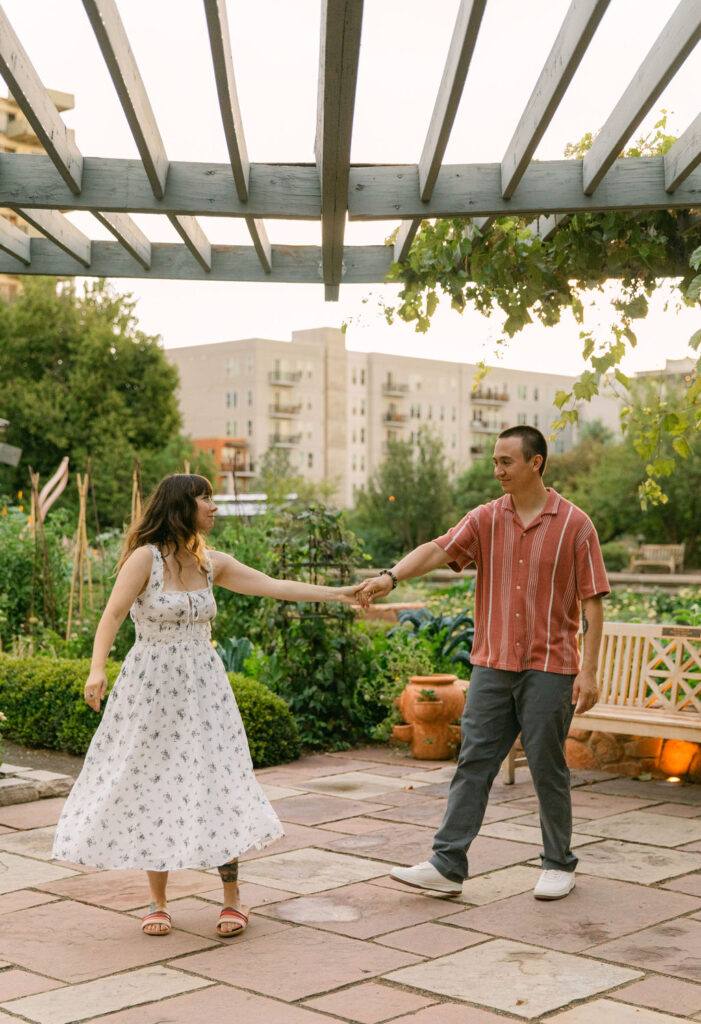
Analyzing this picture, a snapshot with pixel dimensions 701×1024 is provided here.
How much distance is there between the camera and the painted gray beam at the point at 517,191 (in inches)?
193

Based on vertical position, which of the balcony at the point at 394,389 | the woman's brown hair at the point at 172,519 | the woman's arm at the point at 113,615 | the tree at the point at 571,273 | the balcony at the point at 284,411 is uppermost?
the balcony at the point at 394,389

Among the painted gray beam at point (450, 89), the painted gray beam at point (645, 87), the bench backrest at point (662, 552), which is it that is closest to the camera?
the painted gray beam at point (450, 89)

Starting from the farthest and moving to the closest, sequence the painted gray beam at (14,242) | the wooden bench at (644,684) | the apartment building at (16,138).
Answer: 1. the apartment building at (16,138)
2. the wooden bench at (644,684)
3. the painted gray beam at (14,242)

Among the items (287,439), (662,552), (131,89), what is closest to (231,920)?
(131,89)

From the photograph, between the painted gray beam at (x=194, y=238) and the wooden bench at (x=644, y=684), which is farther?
the wooden bench at (x=644, y=684)

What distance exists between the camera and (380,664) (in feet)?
29.2

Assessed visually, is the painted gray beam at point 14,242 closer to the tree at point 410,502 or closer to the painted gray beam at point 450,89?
the painted gray beam at point 450,89

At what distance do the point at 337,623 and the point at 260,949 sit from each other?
179 inches

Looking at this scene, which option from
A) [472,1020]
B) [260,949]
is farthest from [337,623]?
[472,1020]

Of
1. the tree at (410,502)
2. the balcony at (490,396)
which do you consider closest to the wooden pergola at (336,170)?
the tree at (410,502)

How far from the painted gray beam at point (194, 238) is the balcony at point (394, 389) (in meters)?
74.2

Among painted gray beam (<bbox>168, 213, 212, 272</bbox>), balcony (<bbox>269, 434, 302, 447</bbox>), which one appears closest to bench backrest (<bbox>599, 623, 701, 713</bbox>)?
painted gray beam (<bbox>168, 213, 212, 272</bbox>)

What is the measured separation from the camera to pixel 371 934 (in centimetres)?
411

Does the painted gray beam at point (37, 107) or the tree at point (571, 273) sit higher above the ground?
the painted gray beam at point (37, 107)
